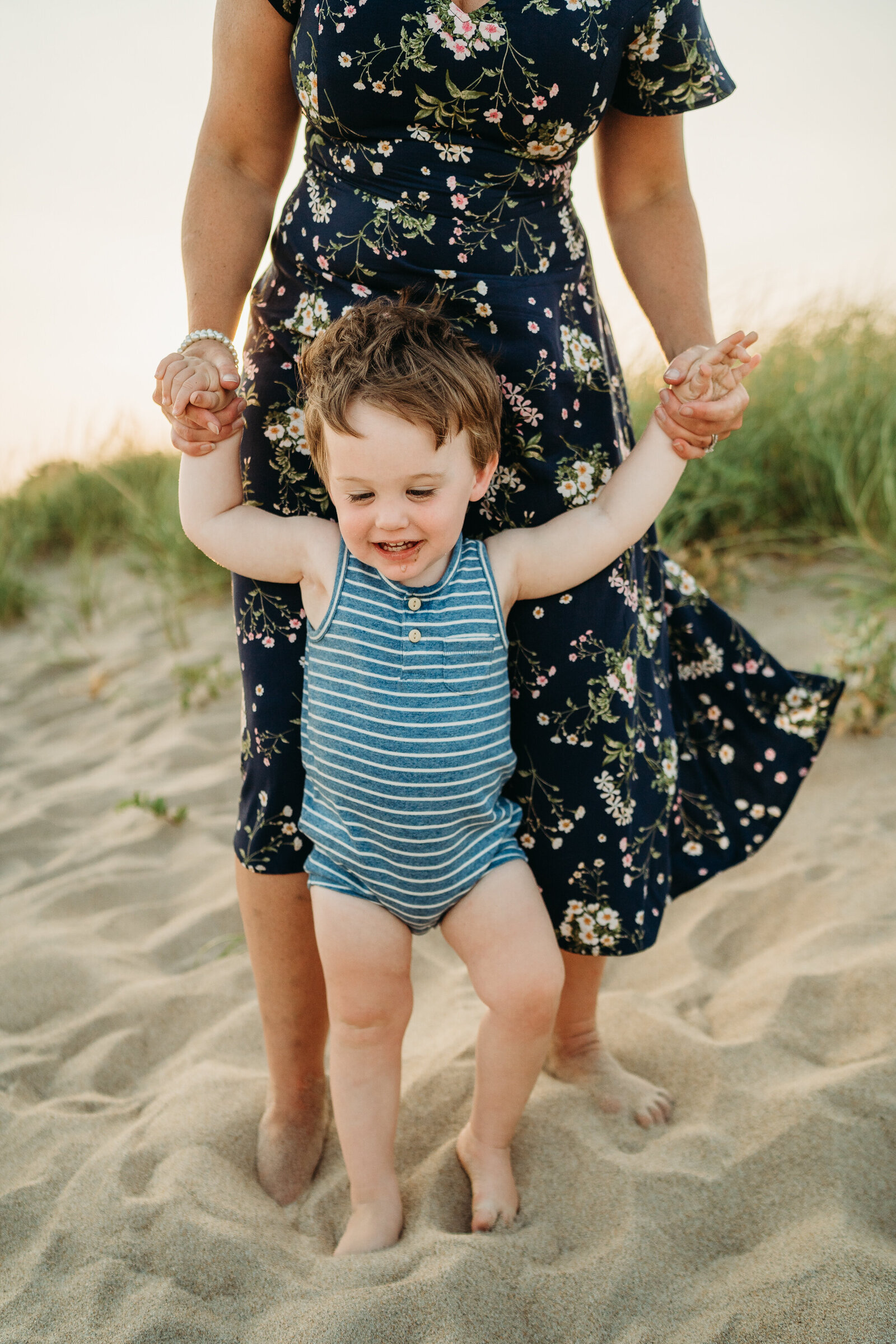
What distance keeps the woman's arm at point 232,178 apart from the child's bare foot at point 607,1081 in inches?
54.4

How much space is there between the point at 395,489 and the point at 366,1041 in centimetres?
87

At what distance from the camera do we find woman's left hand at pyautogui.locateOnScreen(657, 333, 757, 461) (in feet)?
4.89

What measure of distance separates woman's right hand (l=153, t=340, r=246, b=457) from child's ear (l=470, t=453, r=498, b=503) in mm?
389

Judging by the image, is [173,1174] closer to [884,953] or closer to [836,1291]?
[836,1291]

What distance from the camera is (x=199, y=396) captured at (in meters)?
1.43

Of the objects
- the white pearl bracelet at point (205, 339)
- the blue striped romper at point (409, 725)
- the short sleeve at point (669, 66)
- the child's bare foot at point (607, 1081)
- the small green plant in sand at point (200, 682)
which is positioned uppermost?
the short sleeve at point (669, 66)

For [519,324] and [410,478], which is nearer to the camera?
[410,478]

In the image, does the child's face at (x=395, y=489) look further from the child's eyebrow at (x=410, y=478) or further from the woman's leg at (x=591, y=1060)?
the woman's leg at (x=591, y=1060)

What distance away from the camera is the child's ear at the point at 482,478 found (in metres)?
1.50

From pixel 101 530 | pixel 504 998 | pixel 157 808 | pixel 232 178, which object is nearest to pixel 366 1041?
pixel 504 998

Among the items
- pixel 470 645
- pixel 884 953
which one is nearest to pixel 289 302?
pixel 470 645

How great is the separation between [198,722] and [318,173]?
8.18 feet

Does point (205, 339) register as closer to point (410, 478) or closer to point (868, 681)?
point (410, 478)

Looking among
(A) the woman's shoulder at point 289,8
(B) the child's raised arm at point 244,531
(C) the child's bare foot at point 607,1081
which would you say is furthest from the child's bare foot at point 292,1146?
(A) the woman's shoulder at point 289,8
